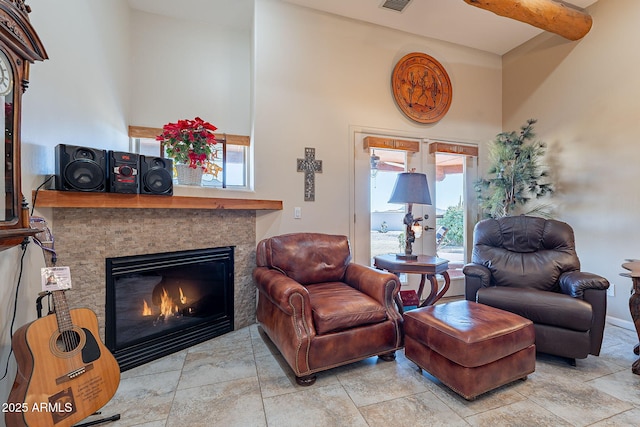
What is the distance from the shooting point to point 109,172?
1.88 metres

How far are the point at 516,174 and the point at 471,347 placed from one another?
Answer: 257cm

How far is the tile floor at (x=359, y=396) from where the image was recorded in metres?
1.57

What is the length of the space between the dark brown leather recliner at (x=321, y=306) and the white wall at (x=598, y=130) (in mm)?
2522

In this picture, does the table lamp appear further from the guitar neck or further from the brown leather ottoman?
the guitar neck

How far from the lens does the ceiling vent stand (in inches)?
119

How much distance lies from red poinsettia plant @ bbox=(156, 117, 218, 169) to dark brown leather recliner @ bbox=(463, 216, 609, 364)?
2.55 m

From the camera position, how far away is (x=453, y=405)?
1686 millimetres

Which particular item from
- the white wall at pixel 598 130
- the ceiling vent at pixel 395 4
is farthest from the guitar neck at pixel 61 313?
the white wall at pixel 598 130

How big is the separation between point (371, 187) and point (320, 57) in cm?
158

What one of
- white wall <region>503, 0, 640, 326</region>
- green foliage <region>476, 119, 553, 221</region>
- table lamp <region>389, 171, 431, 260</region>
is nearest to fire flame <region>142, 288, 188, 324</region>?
table lamp <region>389, 171, 431, 260</region>

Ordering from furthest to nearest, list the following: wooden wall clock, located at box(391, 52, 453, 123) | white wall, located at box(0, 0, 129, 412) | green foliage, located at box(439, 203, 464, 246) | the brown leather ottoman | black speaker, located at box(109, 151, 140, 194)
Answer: green foliage, located at box(439, 203, 464, 246), wooden wall clock, located at box(391, 52, 453, 123), black speaker, located at box(109, 151, 140, 194), the brown leather ottoman, white wall, located at box(0, 0, 129, 412)

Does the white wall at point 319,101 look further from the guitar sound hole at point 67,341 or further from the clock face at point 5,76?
the clock face at point 5,76

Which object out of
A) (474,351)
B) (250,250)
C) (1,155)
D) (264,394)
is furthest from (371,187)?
(1,155)

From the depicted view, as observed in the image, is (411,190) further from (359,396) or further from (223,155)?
(223,155)
